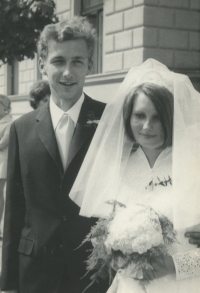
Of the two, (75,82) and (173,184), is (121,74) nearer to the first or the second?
(75,82)

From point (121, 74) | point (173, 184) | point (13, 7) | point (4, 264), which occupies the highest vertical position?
point (13, 7)

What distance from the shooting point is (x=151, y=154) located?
94.3 inches

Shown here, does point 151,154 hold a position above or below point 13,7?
below

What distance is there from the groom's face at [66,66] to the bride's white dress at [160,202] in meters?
0.52

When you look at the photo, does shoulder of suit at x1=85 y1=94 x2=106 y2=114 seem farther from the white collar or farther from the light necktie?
the light necktie

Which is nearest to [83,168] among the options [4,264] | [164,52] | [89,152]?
[89,152]

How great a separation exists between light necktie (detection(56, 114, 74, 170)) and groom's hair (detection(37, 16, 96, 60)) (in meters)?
0.38

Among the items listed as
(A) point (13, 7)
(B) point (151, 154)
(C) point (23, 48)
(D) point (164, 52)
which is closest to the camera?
(B) point (151, 154)

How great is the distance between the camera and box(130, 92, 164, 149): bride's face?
2281 mm

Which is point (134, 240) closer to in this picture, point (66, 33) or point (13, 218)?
point (13, 218)

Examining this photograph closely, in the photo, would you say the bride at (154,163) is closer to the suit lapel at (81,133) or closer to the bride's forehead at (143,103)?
the bride's forehead at (143,103)

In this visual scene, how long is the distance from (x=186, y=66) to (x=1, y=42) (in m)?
2.55

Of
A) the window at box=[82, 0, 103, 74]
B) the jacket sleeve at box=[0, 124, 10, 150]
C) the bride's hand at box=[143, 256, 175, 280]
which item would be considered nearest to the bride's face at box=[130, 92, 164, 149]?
the bride's hand at box=[143, 256, 175, 280]

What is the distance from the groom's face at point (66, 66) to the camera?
8.56 feet
